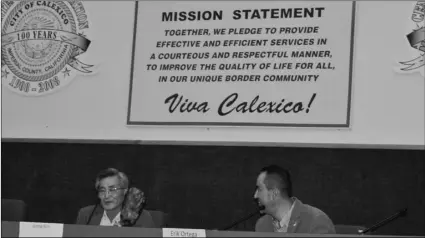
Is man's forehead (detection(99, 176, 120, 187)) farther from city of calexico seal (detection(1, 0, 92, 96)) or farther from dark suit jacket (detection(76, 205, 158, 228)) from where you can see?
city of calexico seal (detection(1, 0, 92, 96))

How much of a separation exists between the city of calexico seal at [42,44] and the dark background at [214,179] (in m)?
0.56

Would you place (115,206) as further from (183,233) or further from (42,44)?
(183,233)

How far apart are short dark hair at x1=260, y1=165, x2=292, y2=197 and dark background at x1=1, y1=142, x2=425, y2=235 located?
102 centimetres

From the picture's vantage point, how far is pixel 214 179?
5016mm

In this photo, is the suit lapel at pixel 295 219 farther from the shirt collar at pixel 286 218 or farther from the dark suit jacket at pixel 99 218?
the dark suit jacket at pixel 99 218

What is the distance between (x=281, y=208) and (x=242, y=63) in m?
1.15

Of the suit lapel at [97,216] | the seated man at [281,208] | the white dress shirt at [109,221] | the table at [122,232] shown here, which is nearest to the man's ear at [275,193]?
the seated man at [281,208]

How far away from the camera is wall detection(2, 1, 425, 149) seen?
170 inches

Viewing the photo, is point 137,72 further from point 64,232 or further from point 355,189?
point 64,232

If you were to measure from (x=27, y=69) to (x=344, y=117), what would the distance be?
6.60ft

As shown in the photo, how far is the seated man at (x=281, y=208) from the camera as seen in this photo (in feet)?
11.7

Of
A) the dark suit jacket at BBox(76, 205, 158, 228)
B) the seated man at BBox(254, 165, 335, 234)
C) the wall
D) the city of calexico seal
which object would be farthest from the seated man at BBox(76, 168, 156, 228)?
the city of calexico seal

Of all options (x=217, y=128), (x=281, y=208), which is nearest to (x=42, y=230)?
(x=281, y=208)

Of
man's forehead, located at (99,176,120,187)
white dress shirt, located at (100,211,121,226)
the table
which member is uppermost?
man's forehead, located at (99,176,120,187)
